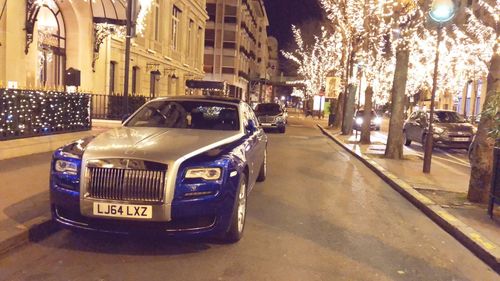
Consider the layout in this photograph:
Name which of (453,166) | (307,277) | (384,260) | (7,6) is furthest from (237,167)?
(7,6)

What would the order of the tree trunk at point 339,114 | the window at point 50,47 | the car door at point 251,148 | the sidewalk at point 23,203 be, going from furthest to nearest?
the tree trunk at point 339,114, the window at point 50,47, the car door at point 251,148, the sidewalk at point 23,203

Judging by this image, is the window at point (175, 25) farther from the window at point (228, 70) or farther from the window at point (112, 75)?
the window at point (228, 70)

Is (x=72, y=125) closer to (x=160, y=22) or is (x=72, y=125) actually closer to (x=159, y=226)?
(x=159, y=226)

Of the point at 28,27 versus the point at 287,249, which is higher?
the point at 28,27

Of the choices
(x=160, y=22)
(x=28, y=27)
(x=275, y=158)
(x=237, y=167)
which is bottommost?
(x=275, y=158)

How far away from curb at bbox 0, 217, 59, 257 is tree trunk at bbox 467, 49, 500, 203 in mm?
6597

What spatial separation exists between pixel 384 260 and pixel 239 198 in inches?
67.5

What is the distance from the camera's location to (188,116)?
738cm

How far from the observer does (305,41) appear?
57344mm

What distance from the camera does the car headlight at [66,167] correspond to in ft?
17.4

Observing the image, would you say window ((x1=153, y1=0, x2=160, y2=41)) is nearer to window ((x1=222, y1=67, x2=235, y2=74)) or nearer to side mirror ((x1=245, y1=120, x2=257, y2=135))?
side mirror ((x1=245, y1=120, x2=257, y2=135))

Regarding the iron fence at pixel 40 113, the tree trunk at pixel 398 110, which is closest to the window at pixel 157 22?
the iron fence at pixel 40 113

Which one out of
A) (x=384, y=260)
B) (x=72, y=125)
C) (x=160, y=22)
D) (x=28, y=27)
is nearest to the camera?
(x=384, y=260)

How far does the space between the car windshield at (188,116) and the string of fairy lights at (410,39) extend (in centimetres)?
476
